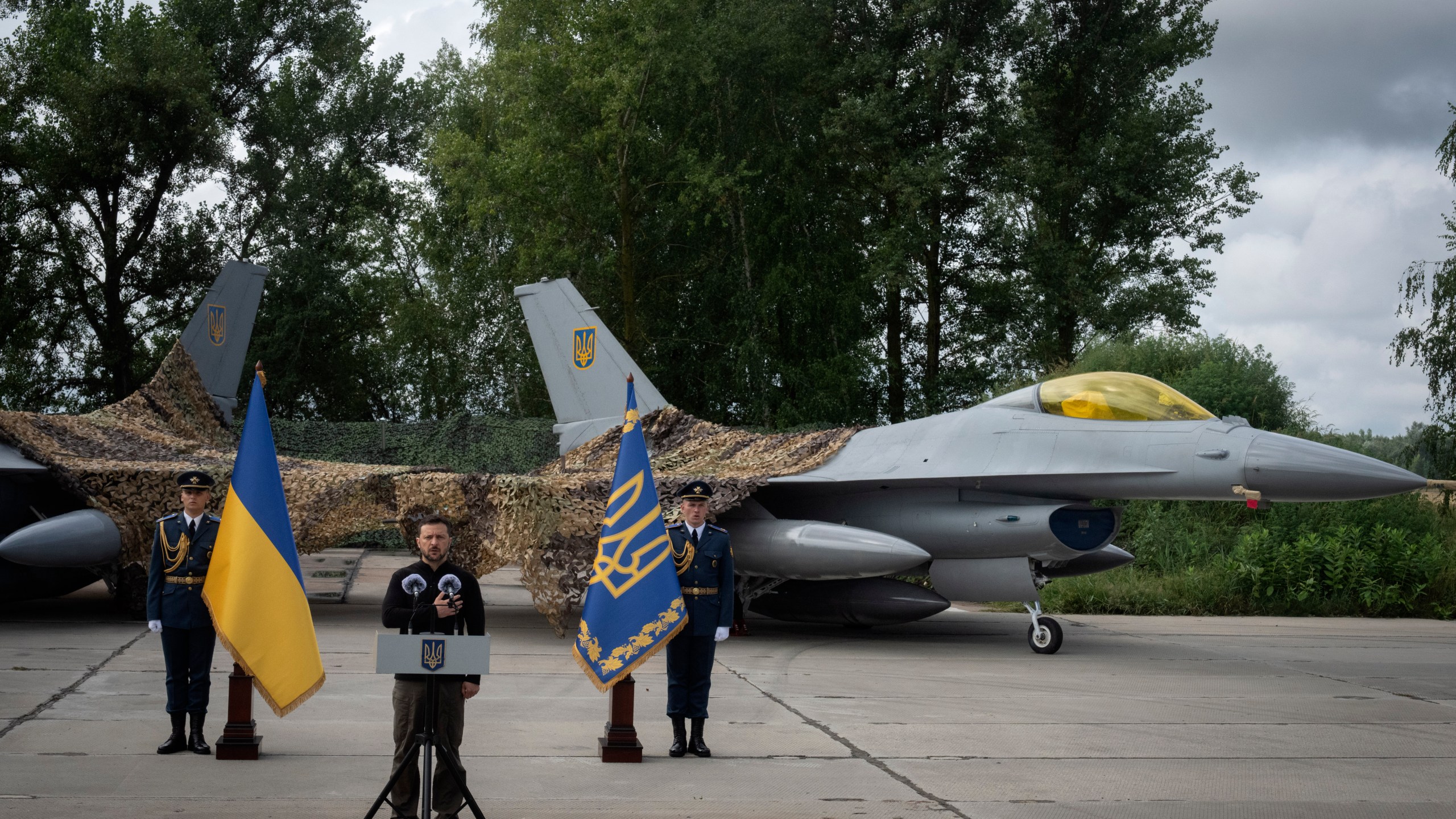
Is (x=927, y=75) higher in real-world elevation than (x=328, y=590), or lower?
higher

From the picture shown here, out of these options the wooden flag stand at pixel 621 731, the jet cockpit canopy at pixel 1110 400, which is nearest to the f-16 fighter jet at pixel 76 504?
the wooden flag stand at pixel 621 731

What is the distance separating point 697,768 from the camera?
5.76 meters

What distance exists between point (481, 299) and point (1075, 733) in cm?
2740

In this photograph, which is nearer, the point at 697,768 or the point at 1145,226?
the point at 697,768

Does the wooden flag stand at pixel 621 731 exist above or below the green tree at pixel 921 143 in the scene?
below

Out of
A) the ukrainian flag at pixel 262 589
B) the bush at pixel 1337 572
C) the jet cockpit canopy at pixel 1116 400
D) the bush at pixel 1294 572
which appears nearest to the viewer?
the ukrainian flag at pixel 262 589

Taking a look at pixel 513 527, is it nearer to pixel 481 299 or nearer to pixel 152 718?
pixel 152 718

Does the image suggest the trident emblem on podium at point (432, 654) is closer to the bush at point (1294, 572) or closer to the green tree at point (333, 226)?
the bush at point (1294, 572)

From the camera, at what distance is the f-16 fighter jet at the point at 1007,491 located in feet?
31.2

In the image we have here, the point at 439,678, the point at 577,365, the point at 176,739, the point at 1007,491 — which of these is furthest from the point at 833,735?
the point at 577,365

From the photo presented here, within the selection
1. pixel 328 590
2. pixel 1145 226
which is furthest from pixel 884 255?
pixel 328 590

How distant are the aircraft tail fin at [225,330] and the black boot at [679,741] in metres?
11.0

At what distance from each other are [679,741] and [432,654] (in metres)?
2.06

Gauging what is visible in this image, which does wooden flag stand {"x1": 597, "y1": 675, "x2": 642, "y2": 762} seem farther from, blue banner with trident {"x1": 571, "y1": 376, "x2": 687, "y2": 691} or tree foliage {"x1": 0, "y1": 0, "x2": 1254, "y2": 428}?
tree foliage {"x1": 0, "y1": 0, "x2": 1254, "y2": 428}
